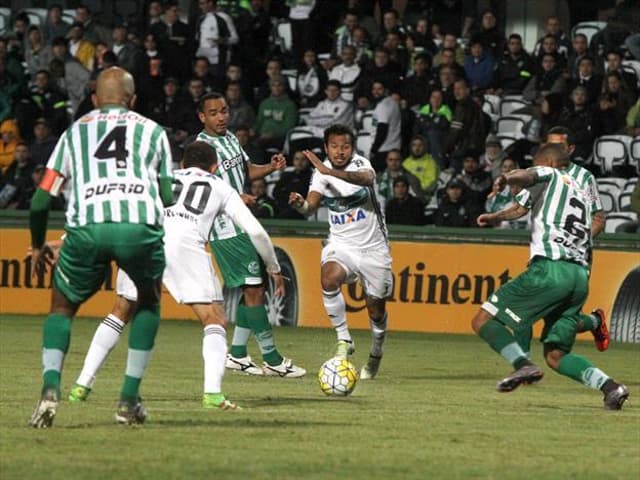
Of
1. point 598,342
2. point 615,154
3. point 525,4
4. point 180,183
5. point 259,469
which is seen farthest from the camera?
point 525,4

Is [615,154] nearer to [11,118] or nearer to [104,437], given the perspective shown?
[11,118]

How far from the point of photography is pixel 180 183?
10109mm

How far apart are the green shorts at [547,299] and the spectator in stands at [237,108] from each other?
11.6 m

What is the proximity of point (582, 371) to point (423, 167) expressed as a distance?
34.0 feet

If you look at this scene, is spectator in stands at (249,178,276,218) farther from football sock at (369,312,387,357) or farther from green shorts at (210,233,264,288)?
football sock at (369,312,387,357)

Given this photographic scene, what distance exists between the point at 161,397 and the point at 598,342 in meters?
3.50

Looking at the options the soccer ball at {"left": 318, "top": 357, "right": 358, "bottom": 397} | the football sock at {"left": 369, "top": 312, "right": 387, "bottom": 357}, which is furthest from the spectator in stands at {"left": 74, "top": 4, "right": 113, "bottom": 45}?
the soccer ball at {"left": 318, "top": 357, "right": 358, "bottom": 397}

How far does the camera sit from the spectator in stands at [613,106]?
2109 centimetres

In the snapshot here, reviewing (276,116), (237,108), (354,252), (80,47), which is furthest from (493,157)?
(354,252)

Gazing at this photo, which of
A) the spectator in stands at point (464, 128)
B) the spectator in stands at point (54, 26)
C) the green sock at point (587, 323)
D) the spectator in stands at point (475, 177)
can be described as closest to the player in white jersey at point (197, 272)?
the green sock at point (587, 323)

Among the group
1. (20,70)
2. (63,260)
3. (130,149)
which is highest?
(130,149)

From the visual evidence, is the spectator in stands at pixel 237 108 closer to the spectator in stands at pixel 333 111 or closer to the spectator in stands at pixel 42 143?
the spectator in stands at pixel 333 111

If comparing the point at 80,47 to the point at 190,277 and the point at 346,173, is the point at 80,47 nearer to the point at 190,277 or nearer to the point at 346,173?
the point at 346,173

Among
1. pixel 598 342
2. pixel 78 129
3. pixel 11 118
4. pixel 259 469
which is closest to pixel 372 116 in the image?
pixel 11 118
